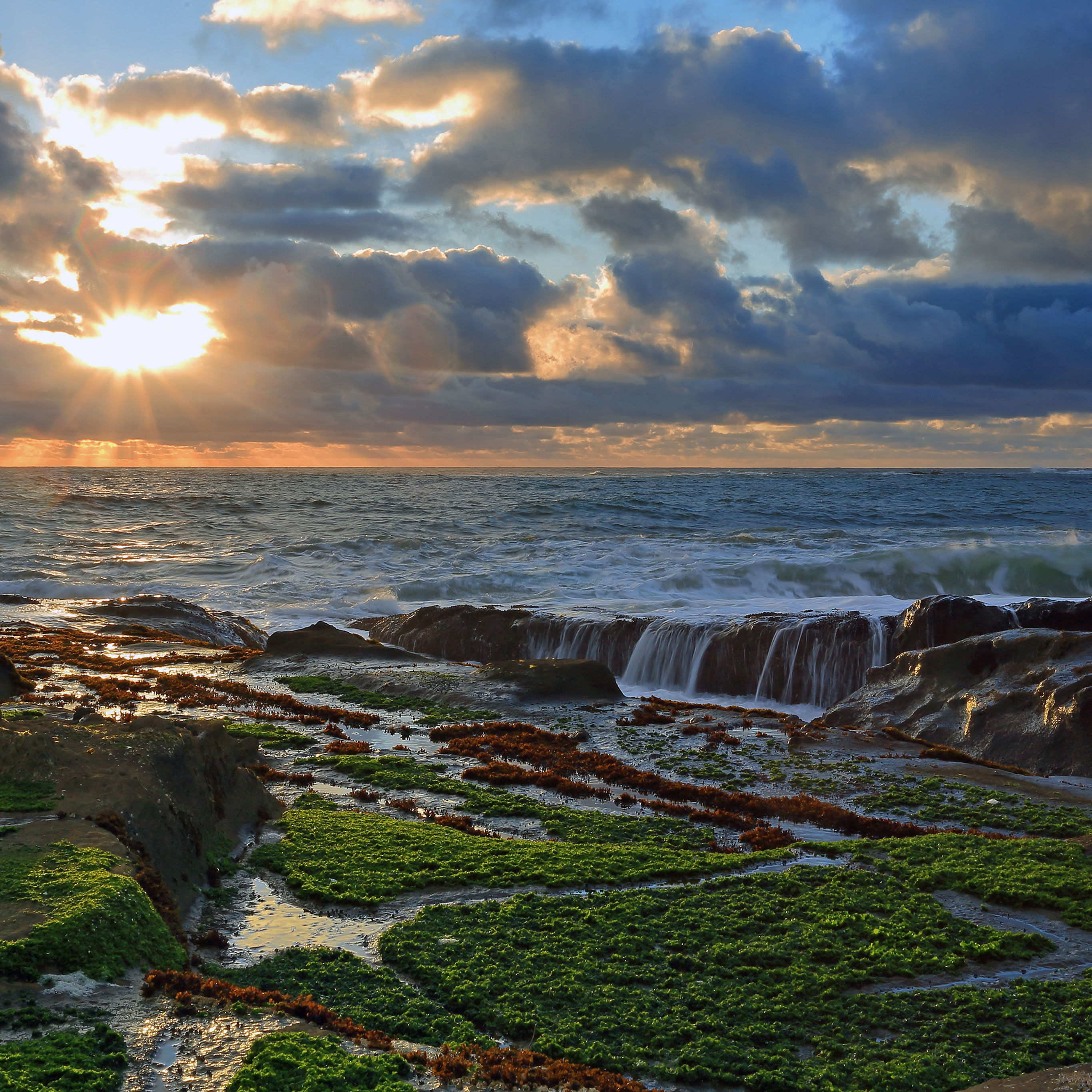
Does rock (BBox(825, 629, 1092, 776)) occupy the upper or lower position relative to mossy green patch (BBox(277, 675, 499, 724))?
upper

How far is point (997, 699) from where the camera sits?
19.0m

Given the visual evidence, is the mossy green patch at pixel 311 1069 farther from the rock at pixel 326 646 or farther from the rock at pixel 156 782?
the rock at pixel 326 646

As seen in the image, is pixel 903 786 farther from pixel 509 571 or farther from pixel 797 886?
pixel 509 571

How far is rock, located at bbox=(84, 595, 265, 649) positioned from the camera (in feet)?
115

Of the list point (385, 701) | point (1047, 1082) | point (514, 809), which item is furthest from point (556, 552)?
point (1047, 1082)

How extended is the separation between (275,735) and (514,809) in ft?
22.1

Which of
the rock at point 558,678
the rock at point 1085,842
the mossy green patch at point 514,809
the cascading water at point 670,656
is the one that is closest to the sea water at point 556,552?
the cascading water at point 670,656

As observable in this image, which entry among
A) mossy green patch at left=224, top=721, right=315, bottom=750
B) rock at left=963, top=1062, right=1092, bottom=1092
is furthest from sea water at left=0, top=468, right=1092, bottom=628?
rock at left=963, top=1062, right=1092, bottom=1092

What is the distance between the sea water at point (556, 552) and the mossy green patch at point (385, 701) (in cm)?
1219

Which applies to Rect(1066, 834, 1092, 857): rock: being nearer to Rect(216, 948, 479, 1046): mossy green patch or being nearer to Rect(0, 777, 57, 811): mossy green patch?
Rect(216, 948, 479, 1046): mossy green patch

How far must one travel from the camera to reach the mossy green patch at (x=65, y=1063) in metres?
5.17

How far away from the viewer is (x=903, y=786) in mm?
14805

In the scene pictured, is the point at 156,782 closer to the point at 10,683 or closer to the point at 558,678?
the point at 10,683

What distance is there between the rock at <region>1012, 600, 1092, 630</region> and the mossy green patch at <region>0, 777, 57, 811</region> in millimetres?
22979
